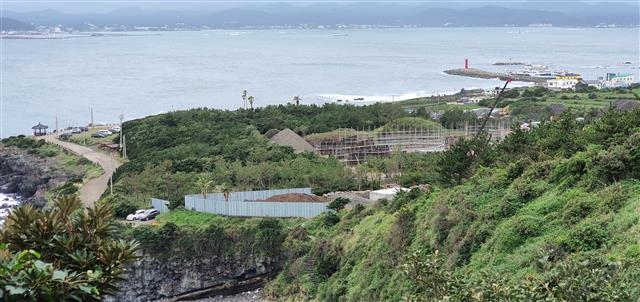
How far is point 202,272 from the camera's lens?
20.3 meters

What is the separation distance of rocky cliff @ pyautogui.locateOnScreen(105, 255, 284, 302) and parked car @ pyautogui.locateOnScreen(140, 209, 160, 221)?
3.33 m

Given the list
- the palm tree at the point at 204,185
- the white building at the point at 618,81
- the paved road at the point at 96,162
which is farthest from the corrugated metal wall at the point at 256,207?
the white building at the point at 618,81

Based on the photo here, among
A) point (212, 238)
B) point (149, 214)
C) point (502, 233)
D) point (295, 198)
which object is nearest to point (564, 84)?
point (295, 198)

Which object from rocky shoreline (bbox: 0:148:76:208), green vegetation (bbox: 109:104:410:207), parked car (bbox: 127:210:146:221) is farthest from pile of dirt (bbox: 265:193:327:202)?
rocky shoreline (bbox: 0:148:76:208)

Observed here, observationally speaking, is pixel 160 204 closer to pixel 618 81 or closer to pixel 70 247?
pixel 70 247

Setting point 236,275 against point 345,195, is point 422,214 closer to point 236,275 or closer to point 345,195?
point 236,275

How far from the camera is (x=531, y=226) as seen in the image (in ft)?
39.0

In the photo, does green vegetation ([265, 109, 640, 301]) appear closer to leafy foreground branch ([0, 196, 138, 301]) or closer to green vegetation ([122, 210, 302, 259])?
green vegetation ([122, 210, 302, 259])

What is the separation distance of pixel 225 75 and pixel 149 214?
168 ft

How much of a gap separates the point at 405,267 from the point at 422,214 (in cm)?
972

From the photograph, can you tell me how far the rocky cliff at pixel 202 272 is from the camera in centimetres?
2011

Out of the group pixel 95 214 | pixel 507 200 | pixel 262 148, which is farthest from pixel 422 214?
pixel 262 148

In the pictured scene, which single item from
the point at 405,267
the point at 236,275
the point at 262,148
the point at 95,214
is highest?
the point at 95,214

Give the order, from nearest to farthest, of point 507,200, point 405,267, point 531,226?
point 405,267, point 531,226, point 507,200
